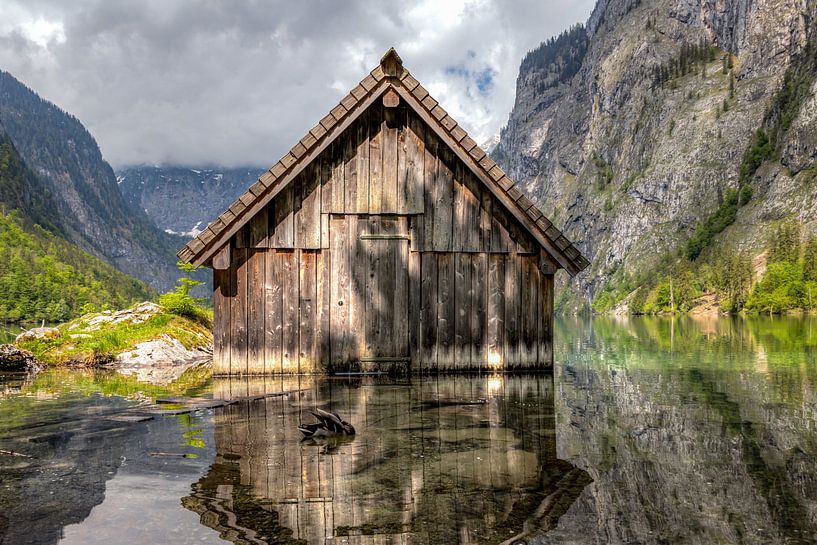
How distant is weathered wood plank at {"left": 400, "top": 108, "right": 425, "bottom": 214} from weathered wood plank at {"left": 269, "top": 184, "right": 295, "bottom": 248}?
6.98 ft

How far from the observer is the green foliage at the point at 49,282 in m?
117

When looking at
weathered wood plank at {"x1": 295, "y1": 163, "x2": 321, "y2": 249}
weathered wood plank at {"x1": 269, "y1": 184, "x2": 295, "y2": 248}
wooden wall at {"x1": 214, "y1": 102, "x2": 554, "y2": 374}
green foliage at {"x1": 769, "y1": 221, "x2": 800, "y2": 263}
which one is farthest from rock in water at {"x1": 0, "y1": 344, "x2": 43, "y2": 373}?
green foliage at {"x1": 769, "y1": 221, "x2": 800, "y2": 263}

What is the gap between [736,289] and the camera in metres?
125

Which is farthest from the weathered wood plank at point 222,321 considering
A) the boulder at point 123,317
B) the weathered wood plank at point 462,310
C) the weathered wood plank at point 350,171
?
the boulder at point 123,317

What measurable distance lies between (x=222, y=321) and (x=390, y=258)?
338 cm

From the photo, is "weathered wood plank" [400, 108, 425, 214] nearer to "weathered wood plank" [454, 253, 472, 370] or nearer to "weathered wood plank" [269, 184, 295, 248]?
"weathered wood plank" [454, 253, 472, 370]

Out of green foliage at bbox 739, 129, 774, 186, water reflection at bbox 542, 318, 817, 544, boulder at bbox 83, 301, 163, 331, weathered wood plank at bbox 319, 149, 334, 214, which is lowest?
water reflection at bbox 542, 318, 817, 544

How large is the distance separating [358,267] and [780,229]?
14307 cm

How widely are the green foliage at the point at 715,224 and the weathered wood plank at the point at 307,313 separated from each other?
168 metres

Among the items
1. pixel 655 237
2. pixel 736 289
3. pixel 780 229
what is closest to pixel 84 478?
pixel 736 289

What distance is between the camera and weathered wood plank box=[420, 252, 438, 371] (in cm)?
1232

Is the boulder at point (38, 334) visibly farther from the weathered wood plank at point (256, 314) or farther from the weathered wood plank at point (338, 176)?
the weathered wood plank at point (338, 176)

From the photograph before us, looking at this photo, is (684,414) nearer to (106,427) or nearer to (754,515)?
(754,515)

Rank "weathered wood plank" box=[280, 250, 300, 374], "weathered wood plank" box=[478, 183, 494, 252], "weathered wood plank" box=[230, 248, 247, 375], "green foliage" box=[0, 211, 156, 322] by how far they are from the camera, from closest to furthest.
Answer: "weathered wood plank" box=[230, 248, 247, 375] < "weathered wood plank" box=[280, 250, 300, 374] < "weathered wood plank" box=[478, 183, 494, 252] < "green foliage" box=[0, 211, 156, 322]
